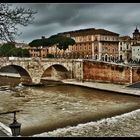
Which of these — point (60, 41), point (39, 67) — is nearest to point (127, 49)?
point (60, 41)

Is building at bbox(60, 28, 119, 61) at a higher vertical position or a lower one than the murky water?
higher

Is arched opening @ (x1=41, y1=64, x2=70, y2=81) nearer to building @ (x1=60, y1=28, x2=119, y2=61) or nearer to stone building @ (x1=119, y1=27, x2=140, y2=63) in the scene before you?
building @ (x1=60, y1=28, x2=119, y2=61)

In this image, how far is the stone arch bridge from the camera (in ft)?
85.3

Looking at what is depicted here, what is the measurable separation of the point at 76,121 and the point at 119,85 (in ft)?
43.4

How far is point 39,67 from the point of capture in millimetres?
27281

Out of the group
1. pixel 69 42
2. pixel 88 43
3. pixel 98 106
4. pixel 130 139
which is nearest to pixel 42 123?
pixel 98 106

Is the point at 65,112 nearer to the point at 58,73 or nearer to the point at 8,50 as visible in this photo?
the point at 8,50

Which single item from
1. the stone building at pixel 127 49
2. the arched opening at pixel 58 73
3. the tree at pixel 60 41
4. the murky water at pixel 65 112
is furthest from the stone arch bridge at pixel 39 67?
the stone building at pixel 127 49

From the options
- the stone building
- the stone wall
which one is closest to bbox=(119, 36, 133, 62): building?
the stone building

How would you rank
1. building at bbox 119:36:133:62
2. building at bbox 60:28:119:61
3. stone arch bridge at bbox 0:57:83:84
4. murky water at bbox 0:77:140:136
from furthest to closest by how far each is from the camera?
building at bbox 119:36:133:62
building at bbox 60:28:119:61
stone arch bridge at bbox 0:57:83:84
murky water at bbox 0:77:140:136

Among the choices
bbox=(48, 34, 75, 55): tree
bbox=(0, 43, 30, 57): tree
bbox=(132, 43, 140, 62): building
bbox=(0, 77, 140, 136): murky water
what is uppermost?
bbox=(48, 34, 75, 55): tree

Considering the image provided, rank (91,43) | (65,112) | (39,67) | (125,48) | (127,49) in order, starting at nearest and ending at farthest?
(65,112) → (39,67) → (91,43) → (125,48) → (127,49)

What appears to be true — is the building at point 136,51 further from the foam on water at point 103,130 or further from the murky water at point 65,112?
the foam on water at point 103,130

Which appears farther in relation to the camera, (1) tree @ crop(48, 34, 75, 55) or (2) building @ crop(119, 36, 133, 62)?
(2) building @ crop(119, 36, 133, 62)
